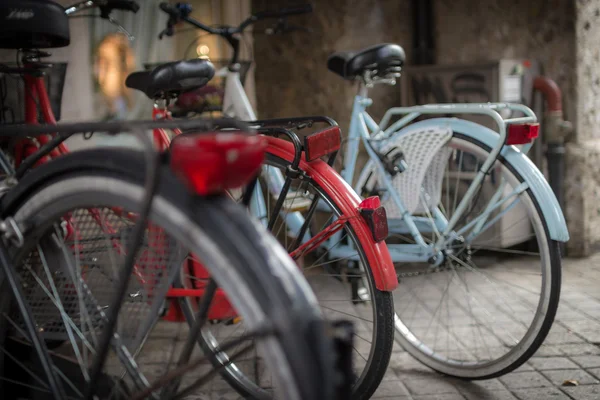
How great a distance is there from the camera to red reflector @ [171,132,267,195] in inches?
47.9

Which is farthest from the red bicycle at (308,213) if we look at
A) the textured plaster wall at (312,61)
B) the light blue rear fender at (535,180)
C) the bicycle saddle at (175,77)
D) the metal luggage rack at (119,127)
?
the textured plaster wall at (312,61)

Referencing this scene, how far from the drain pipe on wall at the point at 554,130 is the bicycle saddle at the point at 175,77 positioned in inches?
131

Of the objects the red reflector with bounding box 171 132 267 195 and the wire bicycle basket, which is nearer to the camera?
the red reflector with bounding box 171 132 267 195

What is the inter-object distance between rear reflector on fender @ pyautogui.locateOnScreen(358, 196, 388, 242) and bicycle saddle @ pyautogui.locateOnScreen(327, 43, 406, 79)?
124cm

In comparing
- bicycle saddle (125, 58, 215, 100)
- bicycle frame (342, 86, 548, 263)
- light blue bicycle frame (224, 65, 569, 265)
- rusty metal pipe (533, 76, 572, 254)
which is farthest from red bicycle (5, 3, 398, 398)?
rusty metal pipe (533, 76, 572, 254)

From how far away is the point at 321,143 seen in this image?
94.7 inches

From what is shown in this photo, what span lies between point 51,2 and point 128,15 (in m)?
2.89

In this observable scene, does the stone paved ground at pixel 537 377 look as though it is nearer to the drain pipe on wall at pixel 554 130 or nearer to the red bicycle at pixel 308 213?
the red bicycle at pixel 308 213

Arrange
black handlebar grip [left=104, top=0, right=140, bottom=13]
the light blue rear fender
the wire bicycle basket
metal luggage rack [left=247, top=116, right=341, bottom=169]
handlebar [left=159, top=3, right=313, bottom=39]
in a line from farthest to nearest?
1. the wire bicycle basket
2. handlebar [left=159, top=3, right=313, bottom=39]
3. black handlebar grip [left=104, top=0, right=140, bottom=13]
4. the light blue rear fender
5. metal luggage rack [left=247, top=116, right=341, bottom=169]

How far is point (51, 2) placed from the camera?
2.83m

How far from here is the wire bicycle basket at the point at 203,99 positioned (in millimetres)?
3982

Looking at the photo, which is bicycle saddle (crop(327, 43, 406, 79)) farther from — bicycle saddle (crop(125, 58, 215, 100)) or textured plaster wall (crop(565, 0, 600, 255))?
textured plaster wall (crop(565, 0, 600, 255))

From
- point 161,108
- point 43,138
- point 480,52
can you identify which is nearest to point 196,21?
point 161,108

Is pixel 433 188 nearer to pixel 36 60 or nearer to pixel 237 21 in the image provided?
pixel 36 60
